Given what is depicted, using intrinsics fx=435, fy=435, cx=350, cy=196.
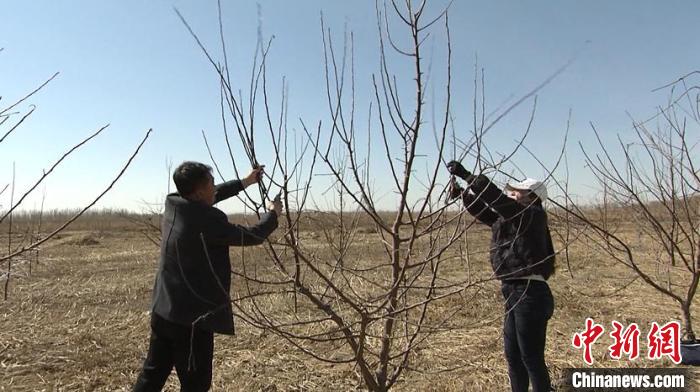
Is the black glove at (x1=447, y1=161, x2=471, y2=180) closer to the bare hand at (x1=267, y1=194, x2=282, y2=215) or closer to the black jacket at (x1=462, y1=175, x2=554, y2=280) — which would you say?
the black jacket at (x1=462, y1=175, x2=554, y2=280)

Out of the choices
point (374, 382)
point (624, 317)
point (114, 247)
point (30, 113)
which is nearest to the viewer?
point (30, 113)

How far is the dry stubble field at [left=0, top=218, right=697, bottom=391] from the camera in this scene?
3.22m

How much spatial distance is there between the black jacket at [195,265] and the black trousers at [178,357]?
7 centimetres

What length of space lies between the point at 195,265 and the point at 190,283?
0.08 m

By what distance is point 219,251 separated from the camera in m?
1.91

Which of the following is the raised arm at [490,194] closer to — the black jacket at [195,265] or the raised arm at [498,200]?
the raised arm at [498,200]

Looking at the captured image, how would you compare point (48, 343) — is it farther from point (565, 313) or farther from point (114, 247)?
point (114, 247)

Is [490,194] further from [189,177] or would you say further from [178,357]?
[178,357]

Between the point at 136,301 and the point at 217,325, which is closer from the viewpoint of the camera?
the point at 217,325

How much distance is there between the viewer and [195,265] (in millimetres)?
1869

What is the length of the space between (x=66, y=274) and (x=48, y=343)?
5.72 metres

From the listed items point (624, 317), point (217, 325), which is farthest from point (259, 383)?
point (624, 317)

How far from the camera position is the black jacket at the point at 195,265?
1.83m

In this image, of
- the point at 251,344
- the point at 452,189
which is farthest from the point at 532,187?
the point at 251,344
